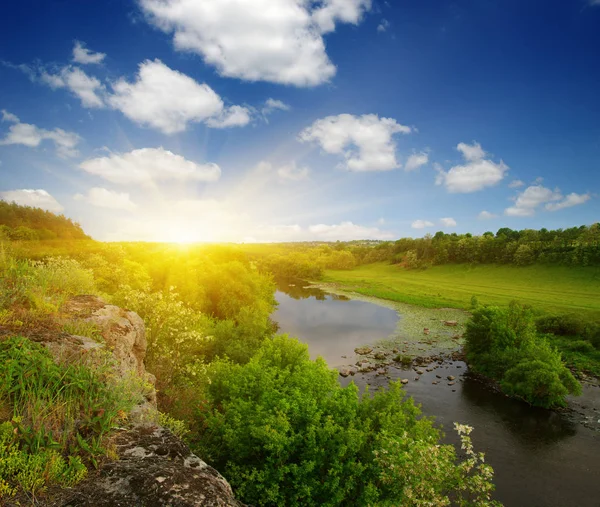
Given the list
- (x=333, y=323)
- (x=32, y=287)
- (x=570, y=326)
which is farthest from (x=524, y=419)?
(x=333, y=323)

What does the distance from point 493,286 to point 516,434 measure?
7765 centimetres

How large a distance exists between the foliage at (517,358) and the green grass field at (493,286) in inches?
1182

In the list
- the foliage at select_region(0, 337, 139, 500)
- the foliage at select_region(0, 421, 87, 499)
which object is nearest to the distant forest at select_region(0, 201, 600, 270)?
the foliage at select_region(0, 337, 139, 500)

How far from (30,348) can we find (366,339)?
51312 millimetres

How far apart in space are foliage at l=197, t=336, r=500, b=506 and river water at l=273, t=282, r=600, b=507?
708 cm

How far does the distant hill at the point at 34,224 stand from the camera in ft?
90.5

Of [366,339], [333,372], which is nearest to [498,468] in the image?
[333,372]

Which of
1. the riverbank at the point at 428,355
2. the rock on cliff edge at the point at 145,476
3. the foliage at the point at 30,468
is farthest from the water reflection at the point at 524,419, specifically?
the foliage at the point at 30,468

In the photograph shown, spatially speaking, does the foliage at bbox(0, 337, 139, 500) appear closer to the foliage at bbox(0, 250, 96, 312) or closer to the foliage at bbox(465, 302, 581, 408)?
the foliage at bbox(0, 250, 96, 312)

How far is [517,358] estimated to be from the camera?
3456 cm

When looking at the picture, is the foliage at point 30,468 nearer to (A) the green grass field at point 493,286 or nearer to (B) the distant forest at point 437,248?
(B) the distant forest at point 437,248

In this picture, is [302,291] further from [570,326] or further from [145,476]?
[145,476]

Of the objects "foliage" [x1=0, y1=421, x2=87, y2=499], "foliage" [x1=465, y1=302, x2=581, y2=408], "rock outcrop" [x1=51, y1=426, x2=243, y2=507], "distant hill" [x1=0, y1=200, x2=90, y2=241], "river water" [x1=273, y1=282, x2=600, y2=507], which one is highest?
"distant hill" [x1=0, y1=200, x2=90, y2=241]

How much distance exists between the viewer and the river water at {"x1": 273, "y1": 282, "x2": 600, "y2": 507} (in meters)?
20.9
